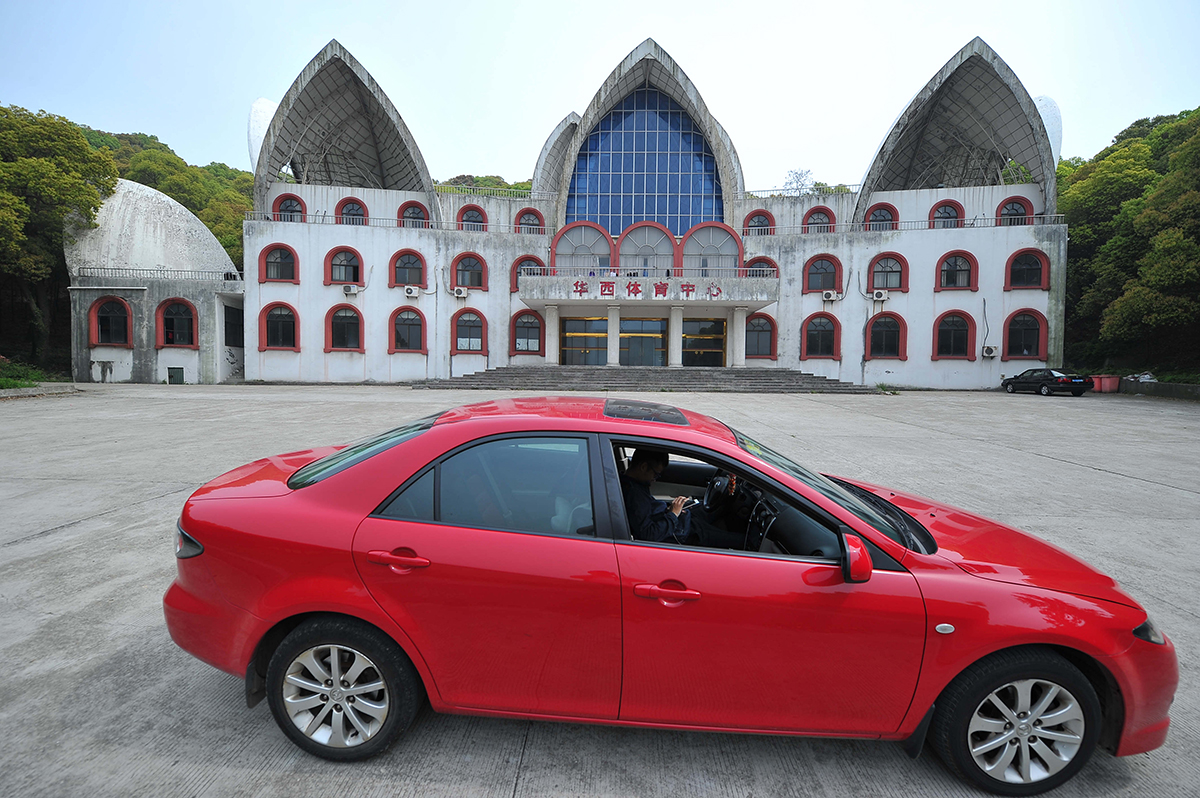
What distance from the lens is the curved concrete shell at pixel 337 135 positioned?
2994 centimetres

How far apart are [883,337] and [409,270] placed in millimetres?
26482

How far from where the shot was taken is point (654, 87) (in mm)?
33844

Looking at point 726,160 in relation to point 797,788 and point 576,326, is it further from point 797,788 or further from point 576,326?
point 797,788

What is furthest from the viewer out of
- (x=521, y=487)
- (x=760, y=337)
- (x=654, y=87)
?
(x=654, y=87)

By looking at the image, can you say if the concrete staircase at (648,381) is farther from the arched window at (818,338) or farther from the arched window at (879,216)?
the arched window at (879,216)

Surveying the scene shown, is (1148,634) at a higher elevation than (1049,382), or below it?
below

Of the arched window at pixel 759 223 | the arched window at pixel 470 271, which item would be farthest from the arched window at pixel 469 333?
the arched window at pixel 759 223

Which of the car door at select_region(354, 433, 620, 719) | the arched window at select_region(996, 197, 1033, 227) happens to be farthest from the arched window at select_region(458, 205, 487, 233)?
the car door at select_region(354, 433, 620, 719)

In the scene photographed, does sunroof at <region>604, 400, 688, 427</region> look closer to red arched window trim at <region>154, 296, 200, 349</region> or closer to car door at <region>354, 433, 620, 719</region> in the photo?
car door at <region>354, 433, 620, 719</region>

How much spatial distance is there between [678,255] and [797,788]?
2891 centimetres

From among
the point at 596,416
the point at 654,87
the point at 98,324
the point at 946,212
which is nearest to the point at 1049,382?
the point at 946,212

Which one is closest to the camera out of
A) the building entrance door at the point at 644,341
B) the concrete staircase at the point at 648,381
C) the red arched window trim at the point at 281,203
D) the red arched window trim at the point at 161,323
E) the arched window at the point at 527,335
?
the concrete staircase at the point at 648,381

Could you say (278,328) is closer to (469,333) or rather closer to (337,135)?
(469,333)

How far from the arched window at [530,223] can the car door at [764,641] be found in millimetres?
34785
